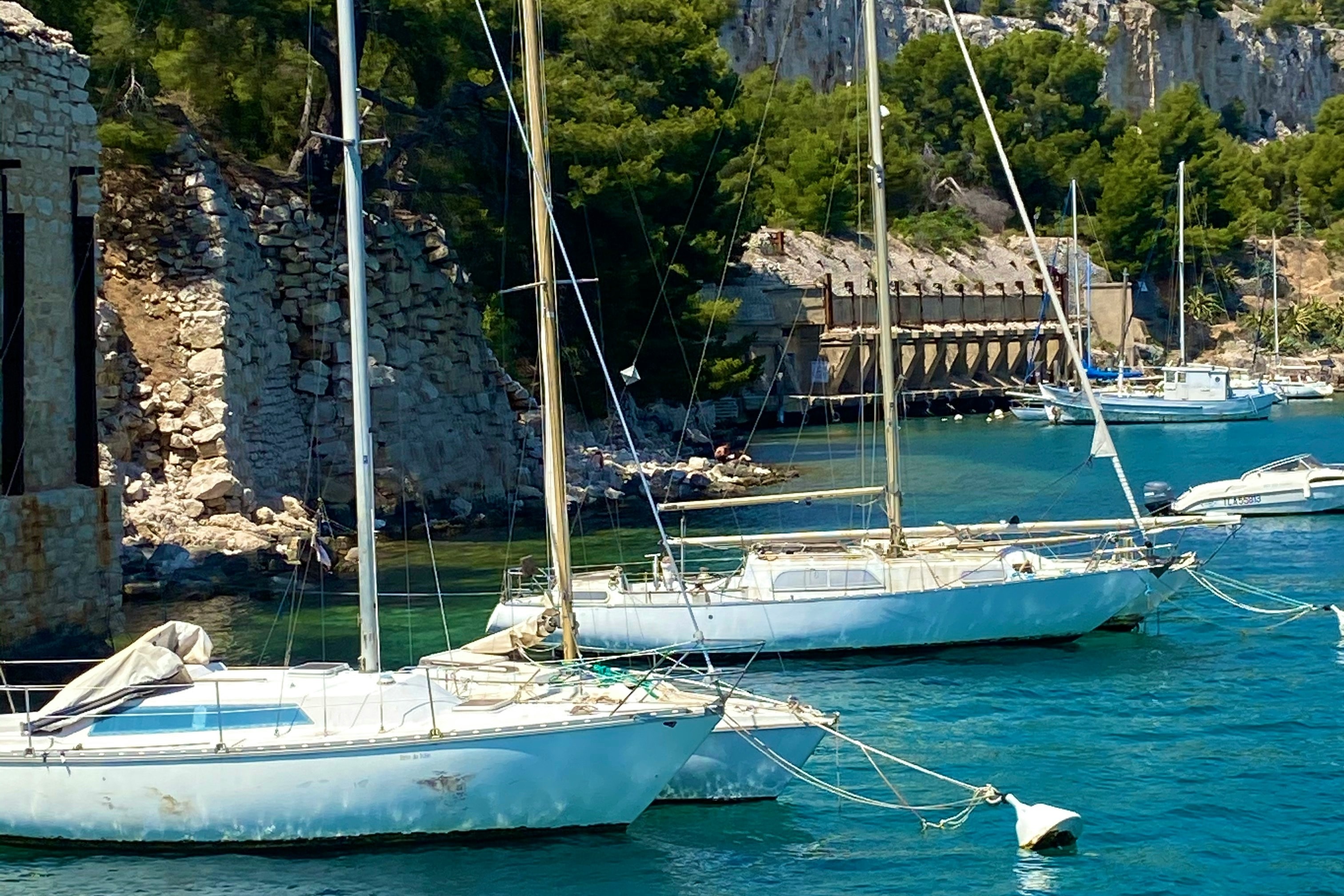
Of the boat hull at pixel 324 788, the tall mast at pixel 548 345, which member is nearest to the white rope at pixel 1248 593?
the tall mast at pixel 548 345

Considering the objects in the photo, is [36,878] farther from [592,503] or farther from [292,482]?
[592,503]

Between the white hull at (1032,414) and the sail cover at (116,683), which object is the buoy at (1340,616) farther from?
the white hull at (1032,414)

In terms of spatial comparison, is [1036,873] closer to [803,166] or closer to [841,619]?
[841,619]

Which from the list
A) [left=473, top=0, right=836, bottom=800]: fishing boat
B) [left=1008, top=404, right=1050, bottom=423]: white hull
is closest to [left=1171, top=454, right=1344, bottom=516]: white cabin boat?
[left=473, top=0, right=836, bottom=800]: fishing boat

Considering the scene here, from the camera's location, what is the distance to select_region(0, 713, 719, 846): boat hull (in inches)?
575

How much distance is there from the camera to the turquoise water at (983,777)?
47.4ft

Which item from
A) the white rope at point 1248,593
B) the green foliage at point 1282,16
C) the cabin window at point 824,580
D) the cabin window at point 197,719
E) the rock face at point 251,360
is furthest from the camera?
the green foliage at point 1282,16

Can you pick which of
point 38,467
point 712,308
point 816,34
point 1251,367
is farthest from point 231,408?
point 816,34

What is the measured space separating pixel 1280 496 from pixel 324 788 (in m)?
28.8

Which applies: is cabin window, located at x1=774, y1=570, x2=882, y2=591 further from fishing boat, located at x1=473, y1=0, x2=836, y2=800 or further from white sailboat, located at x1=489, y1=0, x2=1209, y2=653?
fishing boat, located at x1=473, y1=0, x2=836, y2=800

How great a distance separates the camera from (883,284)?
2456 centimetres

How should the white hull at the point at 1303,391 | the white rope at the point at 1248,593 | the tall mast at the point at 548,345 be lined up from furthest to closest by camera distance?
the white hull at the point at 1303,391
the white rope at the point at 1248,593
the tall mast at the point at 548,345

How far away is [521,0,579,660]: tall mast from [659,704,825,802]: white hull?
69.6 inches

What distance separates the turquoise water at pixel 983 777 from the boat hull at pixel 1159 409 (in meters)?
35.4
